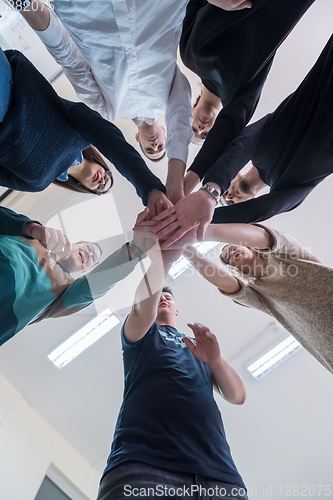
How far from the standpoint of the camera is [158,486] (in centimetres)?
77

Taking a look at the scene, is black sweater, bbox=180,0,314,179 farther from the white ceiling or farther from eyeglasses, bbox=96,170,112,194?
the white ceiling

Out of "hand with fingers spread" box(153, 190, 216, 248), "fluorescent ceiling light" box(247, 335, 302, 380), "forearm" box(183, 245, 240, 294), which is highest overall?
"hand with fingers spread" box(153, 190, 216, 248)

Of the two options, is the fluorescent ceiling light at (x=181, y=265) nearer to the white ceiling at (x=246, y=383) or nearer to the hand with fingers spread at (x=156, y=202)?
the white ceiling at (x=246, y=383)

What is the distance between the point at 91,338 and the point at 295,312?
1749 millimetres

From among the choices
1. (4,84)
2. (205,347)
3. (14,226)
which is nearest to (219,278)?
(205,347)

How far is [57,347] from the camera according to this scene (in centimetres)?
227

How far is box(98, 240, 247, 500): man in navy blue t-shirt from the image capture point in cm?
81

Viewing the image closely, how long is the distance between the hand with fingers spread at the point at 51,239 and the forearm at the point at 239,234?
1.64 ft

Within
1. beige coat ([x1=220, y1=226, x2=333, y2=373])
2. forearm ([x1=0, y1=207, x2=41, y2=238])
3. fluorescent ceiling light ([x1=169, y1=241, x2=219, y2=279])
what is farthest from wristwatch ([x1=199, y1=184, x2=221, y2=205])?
fluorescent ceiling light ([x1=169, y1=241, x2=219, y2=279])

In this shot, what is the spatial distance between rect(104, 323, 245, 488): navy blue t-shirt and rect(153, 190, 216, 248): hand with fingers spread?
654mm

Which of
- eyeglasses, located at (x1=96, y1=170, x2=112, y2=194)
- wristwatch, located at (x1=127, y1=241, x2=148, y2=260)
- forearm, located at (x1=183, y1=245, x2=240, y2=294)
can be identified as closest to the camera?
wristwatch, located at (x1=127, y1=241, x2=148, y2=260)

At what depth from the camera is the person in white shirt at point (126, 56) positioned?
83 centimetres

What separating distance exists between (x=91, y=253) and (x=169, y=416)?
70 cm

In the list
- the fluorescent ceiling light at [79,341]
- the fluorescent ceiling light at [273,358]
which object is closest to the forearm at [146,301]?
the fluorescent ceiling light at [79,341]
